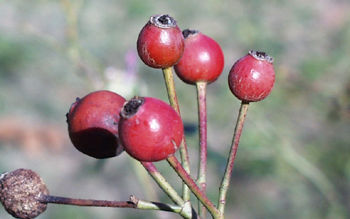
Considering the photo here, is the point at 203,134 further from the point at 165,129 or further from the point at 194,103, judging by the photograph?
the point at 194,103

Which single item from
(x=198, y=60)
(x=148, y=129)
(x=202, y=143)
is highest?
(x=198, y=60)

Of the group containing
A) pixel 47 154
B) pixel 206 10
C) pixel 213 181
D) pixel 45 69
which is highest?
pixel 206 10

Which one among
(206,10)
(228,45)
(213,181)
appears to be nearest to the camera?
(213,181)

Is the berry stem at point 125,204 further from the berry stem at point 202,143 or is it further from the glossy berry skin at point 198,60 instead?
the glossy berry skin at point 198,60

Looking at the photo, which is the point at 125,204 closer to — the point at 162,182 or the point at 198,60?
the point at 162,182

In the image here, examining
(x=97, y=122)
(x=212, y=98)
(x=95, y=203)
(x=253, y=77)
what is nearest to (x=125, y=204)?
(x=95, y=203)

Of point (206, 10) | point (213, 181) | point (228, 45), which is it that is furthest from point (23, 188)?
point (206, 10)

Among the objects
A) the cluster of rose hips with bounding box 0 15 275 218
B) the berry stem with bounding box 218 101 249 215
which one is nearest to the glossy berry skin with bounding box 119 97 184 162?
the cluster of rose hips with bounding box 0 15 275 218
